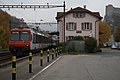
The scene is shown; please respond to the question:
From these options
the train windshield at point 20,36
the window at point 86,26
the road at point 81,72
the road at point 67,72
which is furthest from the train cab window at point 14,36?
the window at point 86,26

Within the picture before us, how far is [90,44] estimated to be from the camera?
5325 cm

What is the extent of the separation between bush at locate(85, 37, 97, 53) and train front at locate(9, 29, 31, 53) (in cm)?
1887

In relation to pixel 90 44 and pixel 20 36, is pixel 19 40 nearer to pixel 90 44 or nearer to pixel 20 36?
pixel 20 36

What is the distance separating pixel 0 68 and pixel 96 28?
49733mm

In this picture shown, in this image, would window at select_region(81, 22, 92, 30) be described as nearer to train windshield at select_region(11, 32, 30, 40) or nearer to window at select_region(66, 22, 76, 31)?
window at select_region(66, 22, 76, 31)

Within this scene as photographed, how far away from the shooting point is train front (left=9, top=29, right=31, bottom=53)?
35406 millimetres

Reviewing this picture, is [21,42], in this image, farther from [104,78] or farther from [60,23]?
[60,23]

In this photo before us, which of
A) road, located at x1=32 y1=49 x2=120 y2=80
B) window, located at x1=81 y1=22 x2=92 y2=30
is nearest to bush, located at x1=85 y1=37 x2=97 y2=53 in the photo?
window, located at x1=81 y1=22 x2=92 y2=30

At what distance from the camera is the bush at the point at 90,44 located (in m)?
52.9

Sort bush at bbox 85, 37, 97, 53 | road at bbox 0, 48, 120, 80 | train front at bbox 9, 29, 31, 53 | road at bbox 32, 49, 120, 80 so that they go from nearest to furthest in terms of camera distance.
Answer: road at bbox 0, 48, 120, 80
road at bbox 32, 49, 120, 80
train front at bbox 9, 29, 31, 53
bush at bbox 85, 37, 97, 53

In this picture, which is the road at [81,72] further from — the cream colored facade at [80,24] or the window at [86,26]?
the window at [86,26]

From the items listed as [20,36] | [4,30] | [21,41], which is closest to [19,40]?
[21,41]

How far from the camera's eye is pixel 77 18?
68688 millimetres

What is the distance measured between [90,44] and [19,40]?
774 inches
